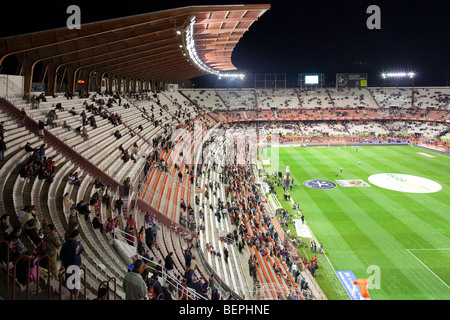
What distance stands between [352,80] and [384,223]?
64904mm

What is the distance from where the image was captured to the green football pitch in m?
18.1

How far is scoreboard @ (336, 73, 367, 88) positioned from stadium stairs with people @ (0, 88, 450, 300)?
5388cm

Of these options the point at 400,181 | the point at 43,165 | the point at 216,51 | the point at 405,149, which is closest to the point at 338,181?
the point at 400,181

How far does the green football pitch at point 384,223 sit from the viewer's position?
59.4 feet

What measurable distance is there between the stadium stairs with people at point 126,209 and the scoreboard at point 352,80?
5388cm

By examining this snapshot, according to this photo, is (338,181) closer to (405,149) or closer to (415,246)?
(415,246)

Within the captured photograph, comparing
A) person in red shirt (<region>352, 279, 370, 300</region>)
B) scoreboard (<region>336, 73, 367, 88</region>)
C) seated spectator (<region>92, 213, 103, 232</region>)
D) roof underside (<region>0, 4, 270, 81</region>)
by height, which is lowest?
person in red shirt (<region>352, 279, 370, 300</region>)

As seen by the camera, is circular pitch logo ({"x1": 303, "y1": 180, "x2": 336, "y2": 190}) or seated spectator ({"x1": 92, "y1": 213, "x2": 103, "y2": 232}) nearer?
seated spectator ({"x1": 92, "y1": 213, "x2": 103, "y2": 232})

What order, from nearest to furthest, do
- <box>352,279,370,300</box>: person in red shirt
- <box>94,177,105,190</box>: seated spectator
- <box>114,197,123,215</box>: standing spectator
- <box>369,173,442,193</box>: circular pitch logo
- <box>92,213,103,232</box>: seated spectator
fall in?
<box>92,213,103,232</box>: seated spectator → <box>114,197,123,215</box>: standing spectator → <box>94,177,105,190</box>: seated spectator → <box>352,279,370,300</box>: person in red shirt → <box>369,173,442,193</box>: circular pitch logo

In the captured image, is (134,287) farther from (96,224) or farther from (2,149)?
(2,149)

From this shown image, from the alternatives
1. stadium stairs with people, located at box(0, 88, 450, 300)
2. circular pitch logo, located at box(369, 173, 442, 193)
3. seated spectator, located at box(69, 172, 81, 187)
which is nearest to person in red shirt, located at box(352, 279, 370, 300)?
stadium stairs with people, located at box(0, 88, 450, 300)

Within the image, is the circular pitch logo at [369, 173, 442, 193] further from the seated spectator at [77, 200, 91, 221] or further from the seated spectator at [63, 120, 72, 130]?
the seated spectator at [77, 200, 91, 221]

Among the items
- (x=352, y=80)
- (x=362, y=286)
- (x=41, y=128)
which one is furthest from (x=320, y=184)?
(x=352, y=80)

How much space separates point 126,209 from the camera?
1373cm
